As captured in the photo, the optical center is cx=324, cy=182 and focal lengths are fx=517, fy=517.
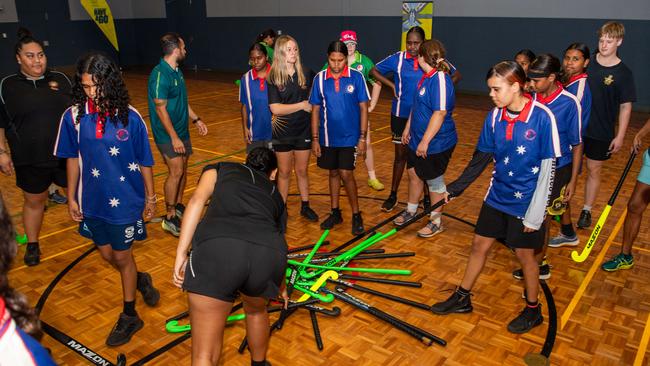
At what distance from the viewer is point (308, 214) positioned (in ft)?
18.6

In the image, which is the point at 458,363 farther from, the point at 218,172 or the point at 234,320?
the point at 218,172

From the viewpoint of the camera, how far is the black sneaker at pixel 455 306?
12.6ft

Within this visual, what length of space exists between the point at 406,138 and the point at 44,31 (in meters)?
17.0

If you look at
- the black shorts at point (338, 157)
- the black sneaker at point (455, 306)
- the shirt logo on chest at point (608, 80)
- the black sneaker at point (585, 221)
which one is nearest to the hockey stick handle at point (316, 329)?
the black sneaker at point (455, 306)

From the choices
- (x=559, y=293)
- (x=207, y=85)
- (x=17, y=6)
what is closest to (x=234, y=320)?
(x=559, y=293)

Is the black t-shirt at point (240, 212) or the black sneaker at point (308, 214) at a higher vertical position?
the black t-shirt at point (240, 212)

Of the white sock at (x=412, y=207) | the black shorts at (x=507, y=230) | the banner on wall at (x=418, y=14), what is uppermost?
the banner on wall at (x=418, y=14)

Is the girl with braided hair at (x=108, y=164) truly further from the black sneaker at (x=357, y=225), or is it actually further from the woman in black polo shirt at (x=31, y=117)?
the black sneaker at (x=357, y=225)

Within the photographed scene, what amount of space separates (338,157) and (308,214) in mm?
845

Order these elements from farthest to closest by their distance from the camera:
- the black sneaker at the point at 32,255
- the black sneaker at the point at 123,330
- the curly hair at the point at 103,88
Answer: the black sneaker at the point at 32,255, the black sneaker at the point at 123,330, the curly hair at the point at 103,88

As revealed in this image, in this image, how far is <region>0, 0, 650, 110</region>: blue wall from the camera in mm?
12180

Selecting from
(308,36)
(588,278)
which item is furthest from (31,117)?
→ (308,36)

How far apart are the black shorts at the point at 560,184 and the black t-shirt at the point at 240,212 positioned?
2254 mm

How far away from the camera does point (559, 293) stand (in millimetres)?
4129
